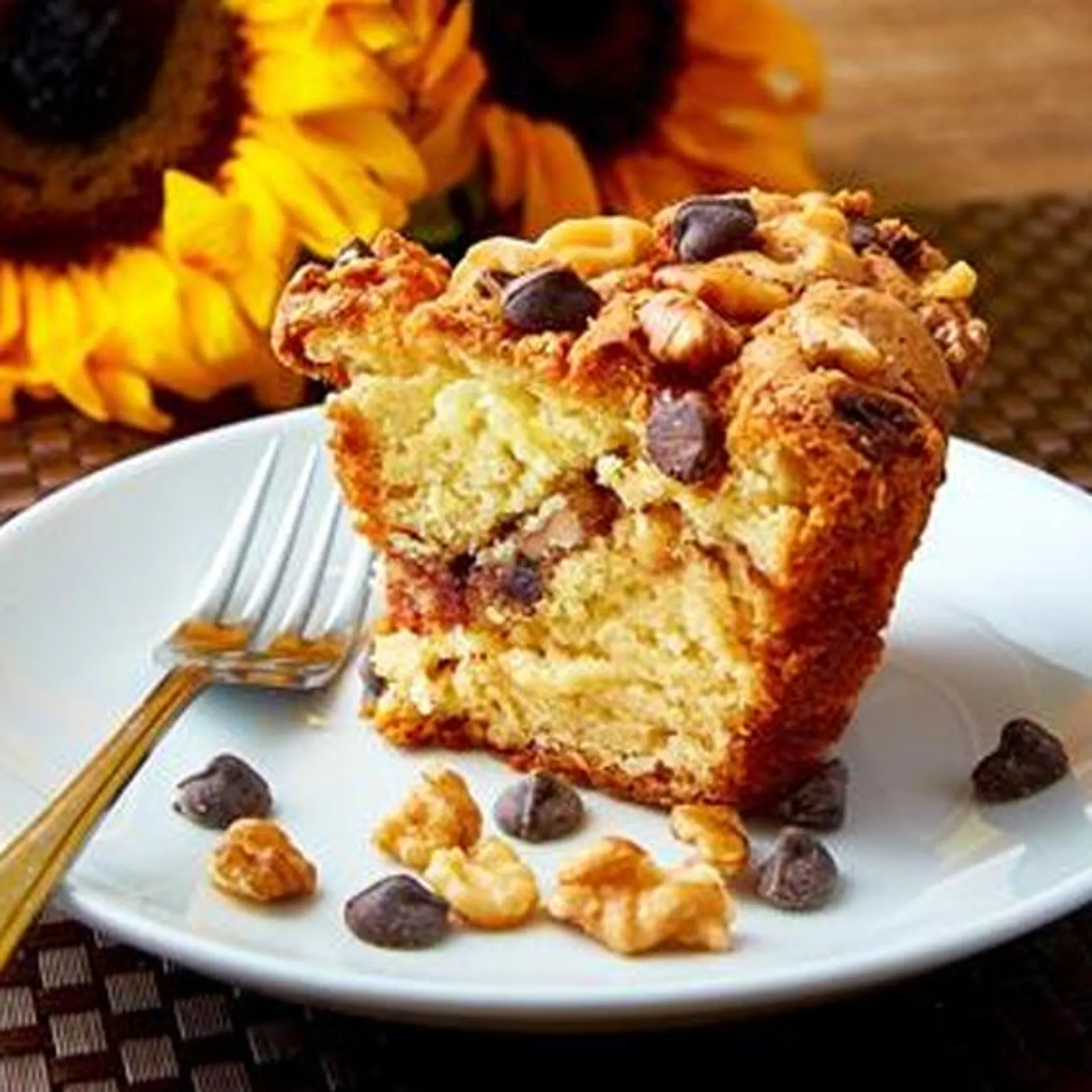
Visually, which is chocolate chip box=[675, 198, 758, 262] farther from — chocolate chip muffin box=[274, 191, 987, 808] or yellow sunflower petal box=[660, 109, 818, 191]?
yellow sunflower petal box=[660, 109, 818, 191]

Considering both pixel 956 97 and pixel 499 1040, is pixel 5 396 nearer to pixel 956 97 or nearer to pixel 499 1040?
pixel 499 1040

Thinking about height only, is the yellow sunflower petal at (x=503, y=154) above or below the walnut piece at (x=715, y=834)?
below

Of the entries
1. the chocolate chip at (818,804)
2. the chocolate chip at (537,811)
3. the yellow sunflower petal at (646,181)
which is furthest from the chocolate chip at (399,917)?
the yellow sunflower petal at (646,181)

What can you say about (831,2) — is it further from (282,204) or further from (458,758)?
(458,758)

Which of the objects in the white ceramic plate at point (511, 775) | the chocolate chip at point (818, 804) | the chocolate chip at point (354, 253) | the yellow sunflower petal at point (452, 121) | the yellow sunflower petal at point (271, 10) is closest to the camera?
the white ceramic plate at point (511, 775)


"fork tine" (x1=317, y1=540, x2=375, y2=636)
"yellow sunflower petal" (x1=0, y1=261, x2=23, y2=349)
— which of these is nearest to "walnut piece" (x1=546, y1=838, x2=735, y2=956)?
"fork tine" (x1=317, y1=540, x2=375, y2=636)

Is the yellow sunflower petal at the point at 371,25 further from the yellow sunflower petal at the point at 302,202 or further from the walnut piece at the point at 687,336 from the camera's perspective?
the walnut piece at the point at 687,336

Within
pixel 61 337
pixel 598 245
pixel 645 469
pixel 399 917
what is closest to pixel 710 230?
pixel 598 245

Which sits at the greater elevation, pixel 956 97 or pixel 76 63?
pixel 76 63
